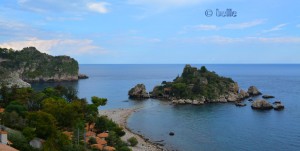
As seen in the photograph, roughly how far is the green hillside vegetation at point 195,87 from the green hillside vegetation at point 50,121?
42.5 meters

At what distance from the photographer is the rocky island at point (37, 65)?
166 m

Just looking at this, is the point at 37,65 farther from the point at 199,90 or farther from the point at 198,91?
the point at 199,90

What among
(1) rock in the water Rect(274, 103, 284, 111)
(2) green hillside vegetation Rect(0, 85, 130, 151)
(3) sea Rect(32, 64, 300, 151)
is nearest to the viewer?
(2) green hillside vegetation Rect(0, 85, 130, 151)

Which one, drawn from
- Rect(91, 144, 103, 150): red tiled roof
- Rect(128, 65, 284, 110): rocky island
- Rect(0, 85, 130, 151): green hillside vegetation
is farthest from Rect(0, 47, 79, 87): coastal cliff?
Rect(91, 144, 103, 150): red tiled roof

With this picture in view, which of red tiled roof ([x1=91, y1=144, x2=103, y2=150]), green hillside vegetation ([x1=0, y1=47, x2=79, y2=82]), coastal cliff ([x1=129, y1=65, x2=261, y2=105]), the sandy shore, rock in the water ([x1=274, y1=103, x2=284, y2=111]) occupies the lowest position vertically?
→ the sandy shore

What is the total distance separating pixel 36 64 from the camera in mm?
171250

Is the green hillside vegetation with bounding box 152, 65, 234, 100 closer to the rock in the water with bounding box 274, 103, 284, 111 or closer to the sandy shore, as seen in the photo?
the rock in the water with bounding box 274, 103, 284, 111

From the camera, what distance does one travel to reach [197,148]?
51469mm

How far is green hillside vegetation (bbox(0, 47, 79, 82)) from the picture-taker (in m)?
166

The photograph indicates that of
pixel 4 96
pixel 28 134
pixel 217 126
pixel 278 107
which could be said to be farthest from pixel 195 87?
pixel 28 134

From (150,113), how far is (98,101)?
67.4ft

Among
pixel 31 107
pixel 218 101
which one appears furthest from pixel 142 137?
pixel 218 101

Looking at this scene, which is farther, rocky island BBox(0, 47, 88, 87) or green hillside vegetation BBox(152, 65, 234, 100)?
rocky island BBox(0, 47, 88, 87)

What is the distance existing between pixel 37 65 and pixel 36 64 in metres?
0.72
